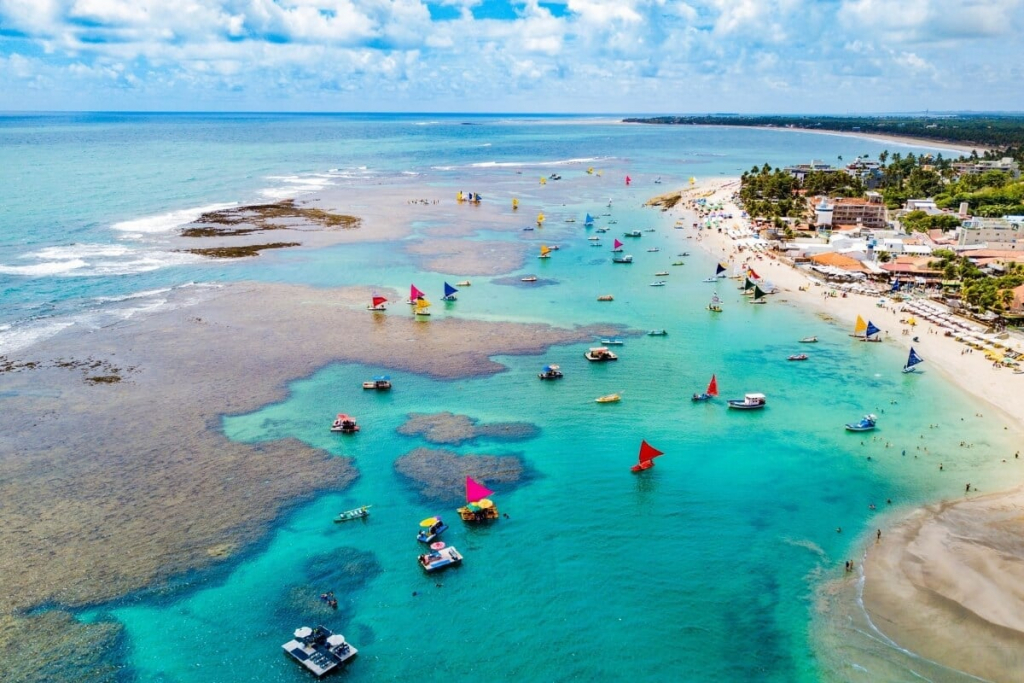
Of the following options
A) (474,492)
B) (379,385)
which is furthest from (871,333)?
(474,492)

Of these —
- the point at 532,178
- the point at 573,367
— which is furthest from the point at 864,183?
the point at 573,367

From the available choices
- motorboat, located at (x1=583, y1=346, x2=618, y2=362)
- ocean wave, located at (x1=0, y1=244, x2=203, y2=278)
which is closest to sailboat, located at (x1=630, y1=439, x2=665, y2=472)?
motorboat, located at (x1=583, y1=346, x2=618, y2=362)

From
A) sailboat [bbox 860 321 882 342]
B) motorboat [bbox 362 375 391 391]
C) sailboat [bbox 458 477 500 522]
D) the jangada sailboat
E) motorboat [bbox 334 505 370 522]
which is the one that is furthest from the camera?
the jangada sailboat

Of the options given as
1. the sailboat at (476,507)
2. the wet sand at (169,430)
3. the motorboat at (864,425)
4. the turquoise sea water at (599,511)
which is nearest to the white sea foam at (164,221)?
the turquoise sea water at (599,511)

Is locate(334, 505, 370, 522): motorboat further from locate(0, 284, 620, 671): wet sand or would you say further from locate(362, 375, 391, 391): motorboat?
locate(362, 375, 391, 391): motorboat

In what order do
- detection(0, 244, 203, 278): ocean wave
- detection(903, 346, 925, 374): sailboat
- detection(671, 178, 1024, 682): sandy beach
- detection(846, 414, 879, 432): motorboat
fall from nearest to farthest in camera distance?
detection(671, 178, 1024, 682): sandy beach < detection(846, 414, 879, 432): motorboat < detection(903, 346, 925, 374): sailboat < detection(0, 244, 203, 278): ocean wave

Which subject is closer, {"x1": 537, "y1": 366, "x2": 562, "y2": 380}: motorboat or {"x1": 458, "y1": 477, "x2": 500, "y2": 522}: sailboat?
{"x1": 458, "y1": 477, "x2": 500, "y2": 522}: sailboat

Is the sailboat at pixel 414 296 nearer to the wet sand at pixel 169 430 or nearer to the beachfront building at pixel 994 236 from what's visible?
the wet sand at pixel 169 430
